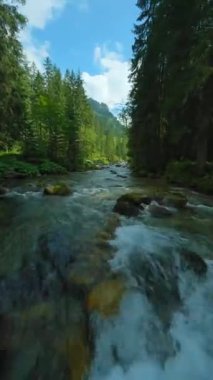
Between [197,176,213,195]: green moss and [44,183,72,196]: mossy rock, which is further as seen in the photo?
[197,176,213,195]: green moss

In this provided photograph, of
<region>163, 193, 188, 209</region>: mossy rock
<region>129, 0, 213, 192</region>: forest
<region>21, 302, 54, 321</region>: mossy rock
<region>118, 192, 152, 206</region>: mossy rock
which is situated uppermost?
<region>129, 0, 213, 192</region>: forest

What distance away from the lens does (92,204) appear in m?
11.7

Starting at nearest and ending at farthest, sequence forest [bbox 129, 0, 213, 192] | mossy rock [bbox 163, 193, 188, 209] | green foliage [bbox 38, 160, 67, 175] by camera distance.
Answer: mossy rock [bbox 163, 193, 188, 209], forest [bbox 129, 0, 213, 192], green foliage [bbox 38, 160, 67, 175]

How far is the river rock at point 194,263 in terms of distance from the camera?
19.7 feet

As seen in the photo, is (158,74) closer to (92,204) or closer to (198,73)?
(198,73)

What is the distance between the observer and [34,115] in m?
38.5

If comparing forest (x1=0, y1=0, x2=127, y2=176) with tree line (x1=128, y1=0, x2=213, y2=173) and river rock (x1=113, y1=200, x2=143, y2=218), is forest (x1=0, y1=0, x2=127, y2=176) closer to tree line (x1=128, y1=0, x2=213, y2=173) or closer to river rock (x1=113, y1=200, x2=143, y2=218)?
tree line (x1=128, y1=0, x2=213, y2=173)

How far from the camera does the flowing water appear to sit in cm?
412

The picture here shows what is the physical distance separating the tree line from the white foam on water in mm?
11394

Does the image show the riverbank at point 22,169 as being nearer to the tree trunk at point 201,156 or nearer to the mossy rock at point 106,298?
the tree trunk at point 201,156

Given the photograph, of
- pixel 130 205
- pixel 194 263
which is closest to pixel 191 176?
pixel 130 205

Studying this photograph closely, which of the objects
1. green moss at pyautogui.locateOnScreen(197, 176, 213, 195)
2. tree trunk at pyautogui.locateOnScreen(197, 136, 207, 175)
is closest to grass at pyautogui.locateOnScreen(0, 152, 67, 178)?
tree trunk at pyautogui.locateOnScreen(197, 136, 207, 175)

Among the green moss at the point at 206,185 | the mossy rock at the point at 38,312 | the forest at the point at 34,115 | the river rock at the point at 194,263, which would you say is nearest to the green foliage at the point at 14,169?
the forest at the point at 34,115

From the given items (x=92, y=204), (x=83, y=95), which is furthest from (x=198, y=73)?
(x=83, y=95)
